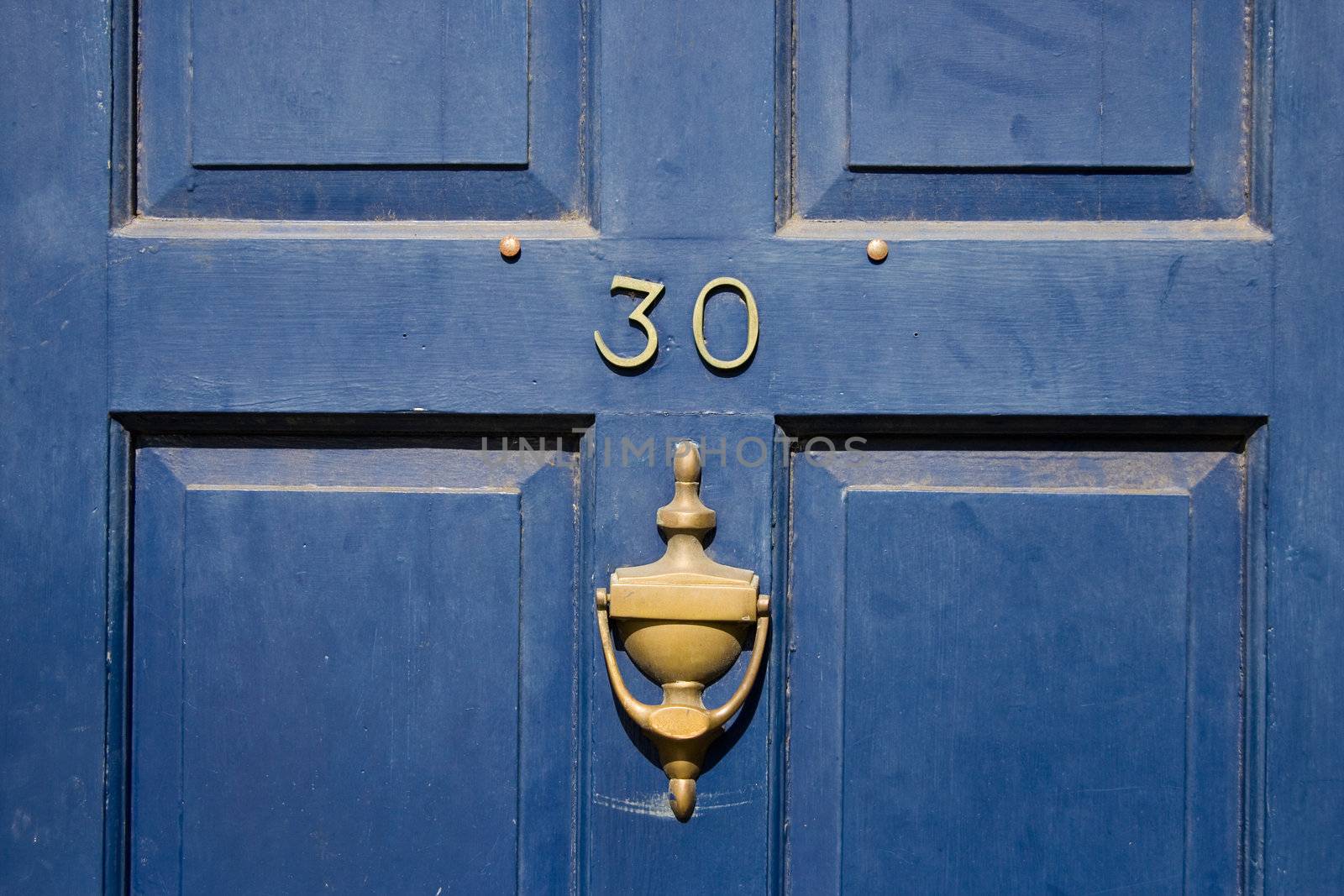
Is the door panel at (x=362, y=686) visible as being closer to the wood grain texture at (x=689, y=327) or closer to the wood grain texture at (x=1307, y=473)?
the wood grain texture at (x=689, y=327)

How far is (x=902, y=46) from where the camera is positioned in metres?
0.78

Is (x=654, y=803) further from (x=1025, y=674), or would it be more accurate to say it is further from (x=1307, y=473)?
(x=1307, y=473)

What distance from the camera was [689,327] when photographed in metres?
0.78

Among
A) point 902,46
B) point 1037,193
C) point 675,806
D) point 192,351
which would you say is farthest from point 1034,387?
point 192,351

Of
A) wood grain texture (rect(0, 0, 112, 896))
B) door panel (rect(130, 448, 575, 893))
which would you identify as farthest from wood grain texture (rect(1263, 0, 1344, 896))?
wood grain texture (rect(0, 0, 112, 896))

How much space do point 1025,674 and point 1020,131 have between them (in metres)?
0.40

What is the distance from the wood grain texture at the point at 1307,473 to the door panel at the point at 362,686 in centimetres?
52

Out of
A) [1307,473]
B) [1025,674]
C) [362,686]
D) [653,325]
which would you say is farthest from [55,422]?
[1307,473]

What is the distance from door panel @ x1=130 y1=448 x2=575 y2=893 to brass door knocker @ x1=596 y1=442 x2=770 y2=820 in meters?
0.06

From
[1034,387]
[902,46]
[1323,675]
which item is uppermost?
[902,46]

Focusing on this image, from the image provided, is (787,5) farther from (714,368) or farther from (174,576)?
(174,576)

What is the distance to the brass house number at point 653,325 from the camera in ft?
2.53

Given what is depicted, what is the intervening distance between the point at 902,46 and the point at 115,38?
1.92 feet

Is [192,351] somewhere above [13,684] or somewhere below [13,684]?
above
